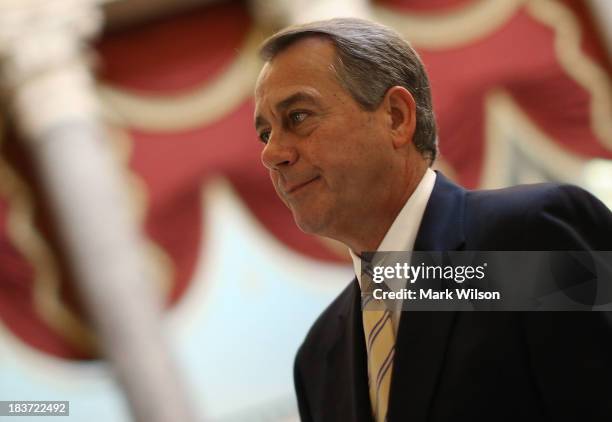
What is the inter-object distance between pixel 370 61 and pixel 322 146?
0.10 meters

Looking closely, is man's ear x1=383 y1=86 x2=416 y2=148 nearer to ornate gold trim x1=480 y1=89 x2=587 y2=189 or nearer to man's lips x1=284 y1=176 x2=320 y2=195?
man's lips x1=284 y1=176 x2=320 y2=195

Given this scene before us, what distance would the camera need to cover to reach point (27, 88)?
2729 mm

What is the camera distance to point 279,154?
77 centimetres

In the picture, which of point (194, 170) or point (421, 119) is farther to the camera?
point (194, 170)

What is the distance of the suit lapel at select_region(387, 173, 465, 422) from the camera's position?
685 mm

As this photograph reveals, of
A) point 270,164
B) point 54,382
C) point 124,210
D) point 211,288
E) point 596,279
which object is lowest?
point 54,382

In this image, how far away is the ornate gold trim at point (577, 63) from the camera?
2.96m

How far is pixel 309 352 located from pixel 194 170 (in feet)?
6.74

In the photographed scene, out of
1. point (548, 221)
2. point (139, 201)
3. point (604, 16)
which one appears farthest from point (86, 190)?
point (548, 221)

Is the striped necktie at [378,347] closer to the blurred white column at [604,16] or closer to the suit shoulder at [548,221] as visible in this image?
the suit shoulder at [548,221]

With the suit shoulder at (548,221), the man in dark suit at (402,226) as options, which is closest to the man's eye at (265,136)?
the man in dark suit at (402,226)

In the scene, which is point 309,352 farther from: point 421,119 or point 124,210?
point 124,210

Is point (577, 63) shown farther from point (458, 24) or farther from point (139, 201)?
point (139, 201)

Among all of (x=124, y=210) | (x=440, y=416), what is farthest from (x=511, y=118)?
(x=440, y=416)
